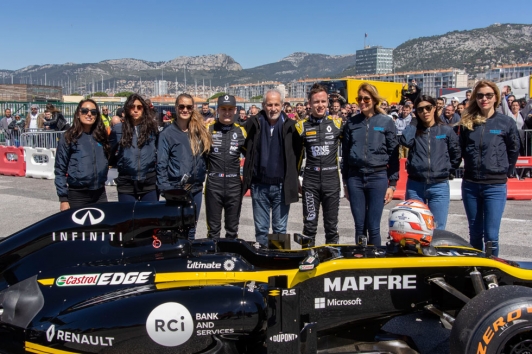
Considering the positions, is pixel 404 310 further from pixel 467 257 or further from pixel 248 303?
pixel 248 303

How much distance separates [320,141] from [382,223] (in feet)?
11.3

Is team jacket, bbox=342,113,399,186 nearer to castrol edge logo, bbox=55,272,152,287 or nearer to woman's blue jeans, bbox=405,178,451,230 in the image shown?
woman's blue jeans, bbox=405,178,451,230

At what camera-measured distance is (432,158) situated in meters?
5.00

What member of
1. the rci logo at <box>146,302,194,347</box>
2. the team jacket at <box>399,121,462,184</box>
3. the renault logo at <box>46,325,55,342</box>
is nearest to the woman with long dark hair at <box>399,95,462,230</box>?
the team jacket at <box>399,121,462,184</box>

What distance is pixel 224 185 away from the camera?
16.8 ft

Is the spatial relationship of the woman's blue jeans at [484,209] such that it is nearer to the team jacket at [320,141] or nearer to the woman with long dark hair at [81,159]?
the team jacket at [320,141]

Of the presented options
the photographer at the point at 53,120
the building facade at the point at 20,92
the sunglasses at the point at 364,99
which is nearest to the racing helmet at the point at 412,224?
the sunglasses at the point at 364,99

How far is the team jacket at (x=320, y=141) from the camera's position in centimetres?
506

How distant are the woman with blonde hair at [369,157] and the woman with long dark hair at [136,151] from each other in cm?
199

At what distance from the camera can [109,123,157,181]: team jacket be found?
4.92 meters

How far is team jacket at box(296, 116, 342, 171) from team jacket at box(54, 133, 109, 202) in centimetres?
204

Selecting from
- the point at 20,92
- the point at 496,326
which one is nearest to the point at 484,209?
the point at 496,326

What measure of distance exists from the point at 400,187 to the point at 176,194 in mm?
7231

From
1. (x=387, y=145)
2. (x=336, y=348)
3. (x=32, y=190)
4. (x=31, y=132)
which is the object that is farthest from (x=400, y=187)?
(x=31, y=132)
